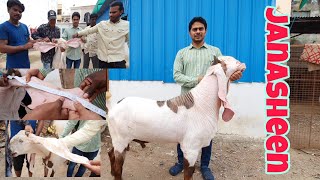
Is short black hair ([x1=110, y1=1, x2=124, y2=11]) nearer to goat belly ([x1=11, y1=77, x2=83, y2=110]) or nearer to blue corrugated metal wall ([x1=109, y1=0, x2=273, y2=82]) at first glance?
goat belly ([x1=11, y1=77, x2=83, y2=110])

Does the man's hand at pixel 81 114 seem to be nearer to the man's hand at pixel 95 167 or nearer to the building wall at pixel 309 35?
the man's hand at pixel 95 167

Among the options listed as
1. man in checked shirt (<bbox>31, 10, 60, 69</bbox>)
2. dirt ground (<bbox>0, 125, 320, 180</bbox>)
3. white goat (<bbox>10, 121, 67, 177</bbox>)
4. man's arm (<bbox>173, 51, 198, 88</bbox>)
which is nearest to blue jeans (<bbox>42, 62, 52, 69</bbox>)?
man in checked shirt (<bbox>31, 10, 60, 69</bbox>)

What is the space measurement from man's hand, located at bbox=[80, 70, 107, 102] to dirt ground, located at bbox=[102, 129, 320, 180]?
116cm

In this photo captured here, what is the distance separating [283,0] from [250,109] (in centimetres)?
177

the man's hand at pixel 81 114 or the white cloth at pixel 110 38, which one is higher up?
the white cloth at pixel 110 38

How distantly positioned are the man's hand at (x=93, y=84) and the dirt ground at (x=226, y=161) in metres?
1.16

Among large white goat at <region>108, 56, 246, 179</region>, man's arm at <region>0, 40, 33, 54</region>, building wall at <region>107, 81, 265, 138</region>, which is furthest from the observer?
building wall at <region>107, 81, 265, 138</region>

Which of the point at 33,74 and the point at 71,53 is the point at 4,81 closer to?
the point at 33,74

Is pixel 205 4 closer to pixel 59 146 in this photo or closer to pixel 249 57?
pixel 249 57

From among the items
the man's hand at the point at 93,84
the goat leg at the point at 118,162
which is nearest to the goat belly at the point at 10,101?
the man's hand at the point at 93,84

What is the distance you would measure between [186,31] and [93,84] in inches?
84.3

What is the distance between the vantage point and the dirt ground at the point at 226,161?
421cm

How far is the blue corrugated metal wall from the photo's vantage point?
5051 mm

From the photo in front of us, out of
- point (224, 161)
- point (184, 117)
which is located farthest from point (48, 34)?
point (224, 161)
